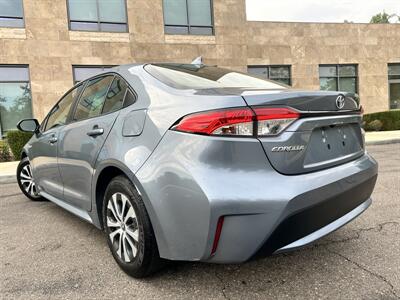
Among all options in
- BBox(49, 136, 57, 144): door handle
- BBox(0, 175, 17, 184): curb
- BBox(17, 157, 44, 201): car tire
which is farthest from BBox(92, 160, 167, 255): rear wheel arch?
BBox(0, 175, 17, 184): curb

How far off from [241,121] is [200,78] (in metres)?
0.82

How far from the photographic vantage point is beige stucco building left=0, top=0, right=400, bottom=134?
1340 cm

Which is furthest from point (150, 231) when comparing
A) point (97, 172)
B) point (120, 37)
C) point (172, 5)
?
point (172, 5)

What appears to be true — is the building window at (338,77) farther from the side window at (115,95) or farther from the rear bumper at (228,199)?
the rear bumper at (228,199)

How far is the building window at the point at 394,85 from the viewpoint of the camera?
19625mm

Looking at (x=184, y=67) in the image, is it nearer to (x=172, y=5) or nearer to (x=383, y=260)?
(x=383, y=260)

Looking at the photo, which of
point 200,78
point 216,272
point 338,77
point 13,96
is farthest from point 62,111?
point 338,77

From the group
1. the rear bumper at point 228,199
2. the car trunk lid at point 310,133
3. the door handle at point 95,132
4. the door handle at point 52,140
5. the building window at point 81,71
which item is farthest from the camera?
the building window at point 81,71

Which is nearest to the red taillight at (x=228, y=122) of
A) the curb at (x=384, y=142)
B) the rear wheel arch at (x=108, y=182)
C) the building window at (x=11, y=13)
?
the rear wheel arch at (x=108, y=182)

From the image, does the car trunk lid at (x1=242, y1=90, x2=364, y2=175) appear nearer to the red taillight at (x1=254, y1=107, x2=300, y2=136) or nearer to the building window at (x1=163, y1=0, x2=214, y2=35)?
the red taillight at (x1=254, y1=107, x2=300, y2=136)

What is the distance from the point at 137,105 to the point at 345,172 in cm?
151

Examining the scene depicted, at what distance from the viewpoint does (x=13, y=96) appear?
13469 mm

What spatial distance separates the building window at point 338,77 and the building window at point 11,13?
1377cm

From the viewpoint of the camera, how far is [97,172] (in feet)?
9.23
